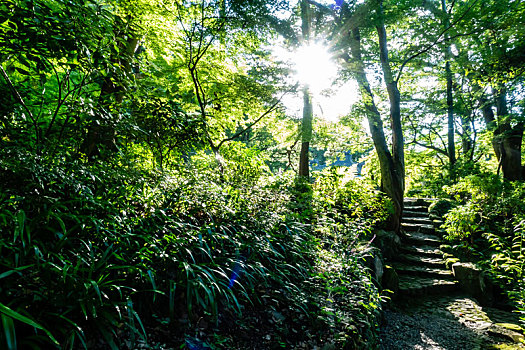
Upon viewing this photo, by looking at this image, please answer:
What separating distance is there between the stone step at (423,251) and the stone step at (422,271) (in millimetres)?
547

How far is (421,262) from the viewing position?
5797 mm

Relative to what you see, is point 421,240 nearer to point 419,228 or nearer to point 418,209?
point 419,228

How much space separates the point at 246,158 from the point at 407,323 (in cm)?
405

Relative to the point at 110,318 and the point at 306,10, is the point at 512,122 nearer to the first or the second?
the point at 306,10

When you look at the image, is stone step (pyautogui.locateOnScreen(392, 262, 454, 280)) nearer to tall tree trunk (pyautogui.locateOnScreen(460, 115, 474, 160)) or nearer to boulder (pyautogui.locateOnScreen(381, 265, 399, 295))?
boulder (pyautogui.locateOnScreen(381, 265, 399, 295))

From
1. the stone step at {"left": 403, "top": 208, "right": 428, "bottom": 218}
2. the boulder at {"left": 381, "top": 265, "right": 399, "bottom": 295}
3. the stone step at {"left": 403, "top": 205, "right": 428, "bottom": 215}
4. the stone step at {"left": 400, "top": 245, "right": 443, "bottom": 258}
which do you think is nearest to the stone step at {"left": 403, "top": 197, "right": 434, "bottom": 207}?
the stone step at {"left": 403, "top": 205, "right": 428, "bottom": 215}

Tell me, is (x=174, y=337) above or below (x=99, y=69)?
below

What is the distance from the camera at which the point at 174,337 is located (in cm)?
165

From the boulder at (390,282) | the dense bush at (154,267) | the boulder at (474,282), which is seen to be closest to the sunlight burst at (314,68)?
the dense bush at (154,267)

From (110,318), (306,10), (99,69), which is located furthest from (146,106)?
(306,10)

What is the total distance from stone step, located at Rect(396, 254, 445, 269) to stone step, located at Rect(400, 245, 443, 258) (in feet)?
0.30

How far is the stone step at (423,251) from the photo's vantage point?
600 centimetres

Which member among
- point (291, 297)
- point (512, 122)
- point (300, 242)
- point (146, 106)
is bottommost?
point (291, 297)

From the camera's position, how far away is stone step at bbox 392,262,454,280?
5.25 meters
